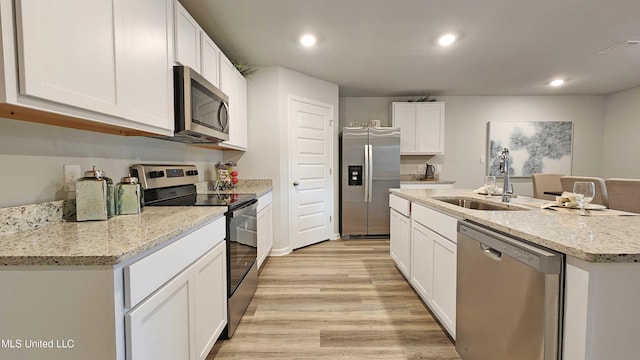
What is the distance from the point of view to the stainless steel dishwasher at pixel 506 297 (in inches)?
35.3

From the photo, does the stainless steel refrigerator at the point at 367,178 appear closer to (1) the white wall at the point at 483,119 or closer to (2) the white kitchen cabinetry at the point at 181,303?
(1) the white wall at the point at 483,119

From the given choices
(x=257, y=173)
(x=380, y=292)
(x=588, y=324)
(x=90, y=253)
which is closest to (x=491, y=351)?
(x=588, y=324)

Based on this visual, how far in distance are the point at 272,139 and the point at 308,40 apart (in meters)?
1.20

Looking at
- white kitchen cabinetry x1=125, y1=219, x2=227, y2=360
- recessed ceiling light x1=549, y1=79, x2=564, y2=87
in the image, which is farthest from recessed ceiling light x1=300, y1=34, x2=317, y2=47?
recessed ceiling light x1=549, y1=79, x2=564, y2=87

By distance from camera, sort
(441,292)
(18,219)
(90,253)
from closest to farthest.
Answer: (90,253), (18,219), (441,292)

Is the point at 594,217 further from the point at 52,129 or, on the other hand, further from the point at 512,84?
the point at 512,84

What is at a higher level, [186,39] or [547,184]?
[186,39]

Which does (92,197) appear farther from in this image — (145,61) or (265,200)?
(265,200)

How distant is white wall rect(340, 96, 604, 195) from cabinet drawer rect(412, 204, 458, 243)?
2.87 meters

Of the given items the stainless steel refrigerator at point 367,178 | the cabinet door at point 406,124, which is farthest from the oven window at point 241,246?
the cabinet door at point 406,124

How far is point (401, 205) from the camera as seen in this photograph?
2568 mm

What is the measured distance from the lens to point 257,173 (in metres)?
3.37

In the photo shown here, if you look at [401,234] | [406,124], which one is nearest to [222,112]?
[401,234]

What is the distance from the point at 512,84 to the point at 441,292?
155 inches
